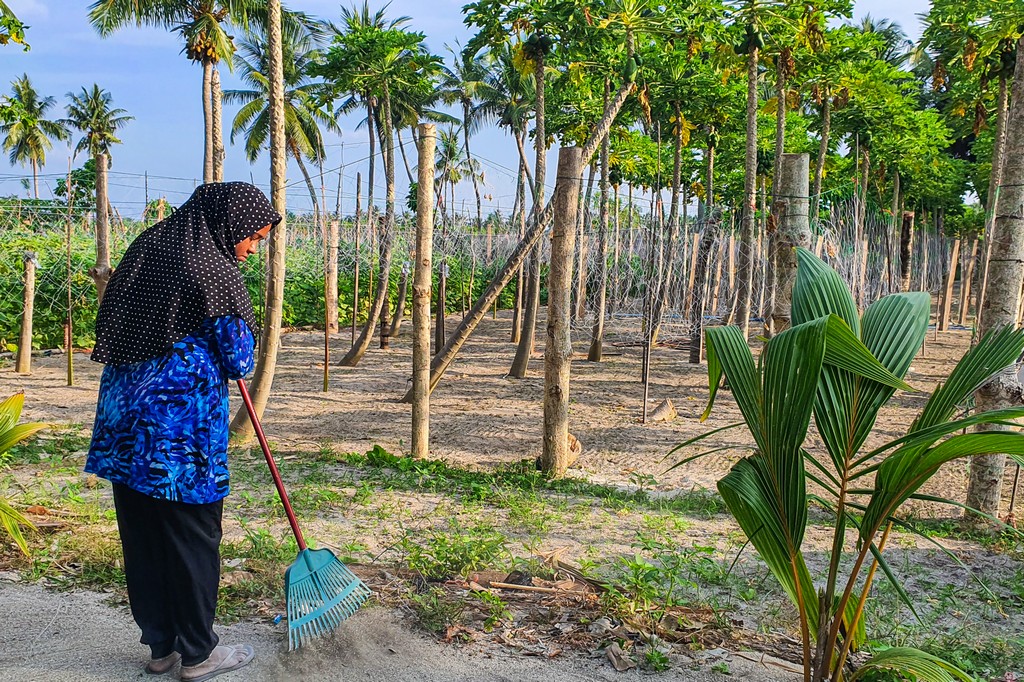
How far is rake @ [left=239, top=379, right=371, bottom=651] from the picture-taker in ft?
8.61

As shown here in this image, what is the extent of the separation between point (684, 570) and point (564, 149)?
3118 mm

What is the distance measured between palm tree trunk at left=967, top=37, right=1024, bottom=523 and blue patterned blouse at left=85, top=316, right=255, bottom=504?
13.8 feet

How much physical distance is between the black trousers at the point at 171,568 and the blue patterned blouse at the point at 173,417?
0.08 meters

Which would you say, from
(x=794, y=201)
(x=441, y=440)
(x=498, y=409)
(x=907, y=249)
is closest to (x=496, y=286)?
(x=441, y=440)

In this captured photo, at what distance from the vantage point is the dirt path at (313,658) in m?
2.60

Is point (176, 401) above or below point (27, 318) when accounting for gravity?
above

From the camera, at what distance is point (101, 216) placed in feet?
29.7

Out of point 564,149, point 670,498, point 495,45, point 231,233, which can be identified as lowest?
point 670,498


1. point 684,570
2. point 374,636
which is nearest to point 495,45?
point 684,570

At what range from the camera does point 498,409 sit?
28.3 ft

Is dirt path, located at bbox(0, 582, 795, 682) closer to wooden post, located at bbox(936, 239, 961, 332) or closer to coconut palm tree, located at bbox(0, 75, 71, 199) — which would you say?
wooden post, located at bbox(936, 239, 961, 332)

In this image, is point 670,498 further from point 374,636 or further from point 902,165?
point 902,165

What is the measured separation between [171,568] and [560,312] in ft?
11.7

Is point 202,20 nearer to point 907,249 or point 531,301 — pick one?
point 531,301
